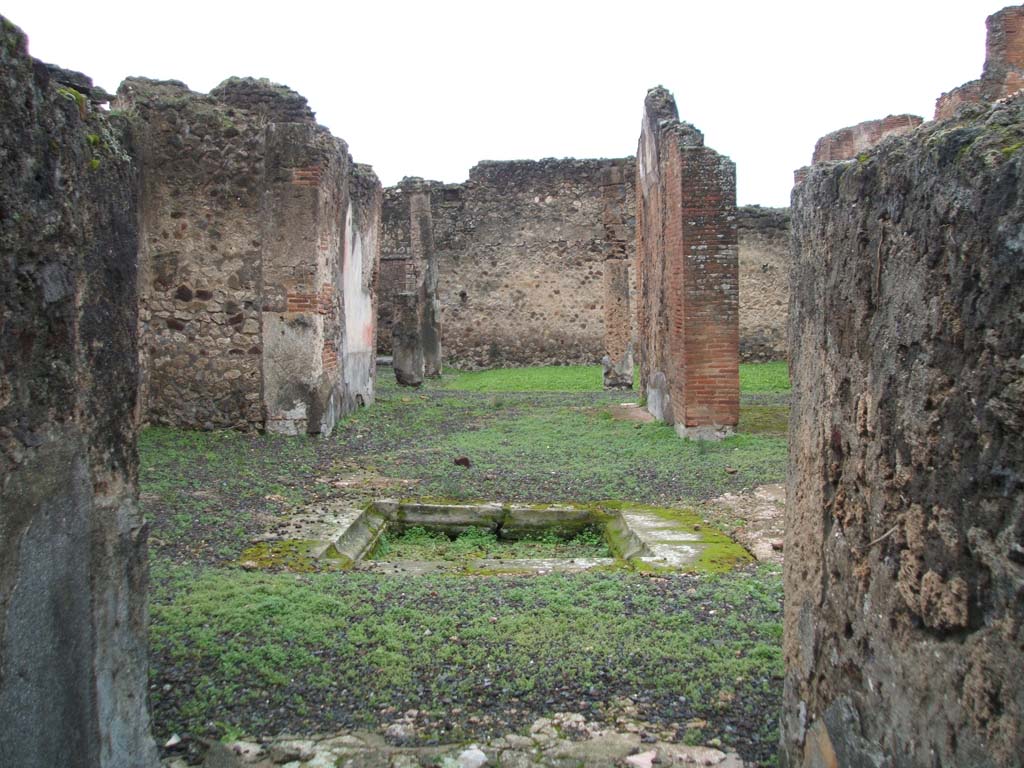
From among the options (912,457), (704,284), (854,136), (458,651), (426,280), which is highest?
(854,136)

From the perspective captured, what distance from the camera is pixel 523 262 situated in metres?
20.8

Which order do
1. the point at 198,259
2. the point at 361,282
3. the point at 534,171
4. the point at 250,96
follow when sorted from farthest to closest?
the point at 534,171 < the point at 361,282 < the point at 250,96 < the point at 198,259

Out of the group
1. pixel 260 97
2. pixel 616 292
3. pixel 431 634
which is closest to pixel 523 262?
pixel 616 292

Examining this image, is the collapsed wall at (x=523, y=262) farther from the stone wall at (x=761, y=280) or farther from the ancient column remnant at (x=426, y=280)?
the stone wall at (x=761, y=280)

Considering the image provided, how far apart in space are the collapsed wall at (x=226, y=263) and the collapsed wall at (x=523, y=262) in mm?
11942

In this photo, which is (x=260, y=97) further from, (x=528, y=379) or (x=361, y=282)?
(x=528, y=379)

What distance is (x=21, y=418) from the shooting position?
5.99 ft

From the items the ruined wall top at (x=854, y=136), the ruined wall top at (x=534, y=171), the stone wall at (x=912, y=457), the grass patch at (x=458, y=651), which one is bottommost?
the grass patch at (x=458, y=651)

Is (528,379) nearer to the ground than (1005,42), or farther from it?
nearer to the ground

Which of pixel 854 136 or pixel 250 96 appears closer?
pixel 250 96

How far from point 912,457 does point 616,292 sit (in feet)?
44.3

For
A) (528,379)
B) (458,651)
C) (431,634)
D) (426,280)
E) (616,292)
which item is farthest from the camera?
(426,280)

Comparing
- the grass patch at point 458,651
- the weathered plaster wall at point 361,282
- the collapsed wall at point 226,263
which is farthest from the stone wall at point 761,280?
the grass patch at point 458,651

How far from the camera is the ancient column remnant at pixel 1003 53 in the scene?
14648mm
